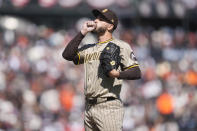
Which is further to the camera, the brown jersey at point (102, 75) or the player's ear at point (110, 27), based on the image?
the player's ear at point (110, 27)

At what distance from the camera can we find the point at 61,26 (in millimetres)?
11461

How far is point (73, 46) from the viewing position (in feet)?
12.7

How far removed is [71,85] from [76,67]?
743mm

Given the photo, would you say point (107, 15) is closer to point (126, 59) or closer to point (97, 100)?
point (126, 59)

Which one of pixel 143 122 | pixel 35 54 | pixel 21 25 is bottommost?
pixel 143 122

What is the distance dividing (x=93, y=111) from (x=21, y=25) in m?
7.29

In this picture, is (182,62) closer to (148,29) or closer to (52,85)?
(148,29)

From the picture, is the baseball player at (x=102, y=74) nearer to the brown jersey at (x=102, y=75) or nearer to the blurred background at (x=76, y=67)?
the brown jersey at (x=102, y=75)

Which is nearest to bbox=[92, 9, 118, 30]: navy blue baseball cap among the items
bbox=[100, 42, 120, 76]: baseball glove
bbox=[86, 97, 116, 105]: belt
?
bbox=[100, 42, 120, 76]: baseball glove

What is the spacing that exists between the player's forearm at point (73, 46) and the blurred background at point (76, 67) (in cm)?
404

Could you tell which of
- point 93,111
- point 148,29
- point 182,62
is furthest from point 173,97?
point 93,111

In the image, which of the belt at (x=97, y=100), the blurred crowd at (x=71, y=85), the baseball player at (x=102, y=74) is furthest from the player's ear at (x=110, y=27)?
the blurred crowd at (x=71, y=85)

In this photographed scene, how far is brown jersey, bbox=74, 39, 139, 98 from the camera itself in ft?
12.5

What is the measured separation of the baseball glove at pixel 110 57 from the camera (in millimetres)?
3615
